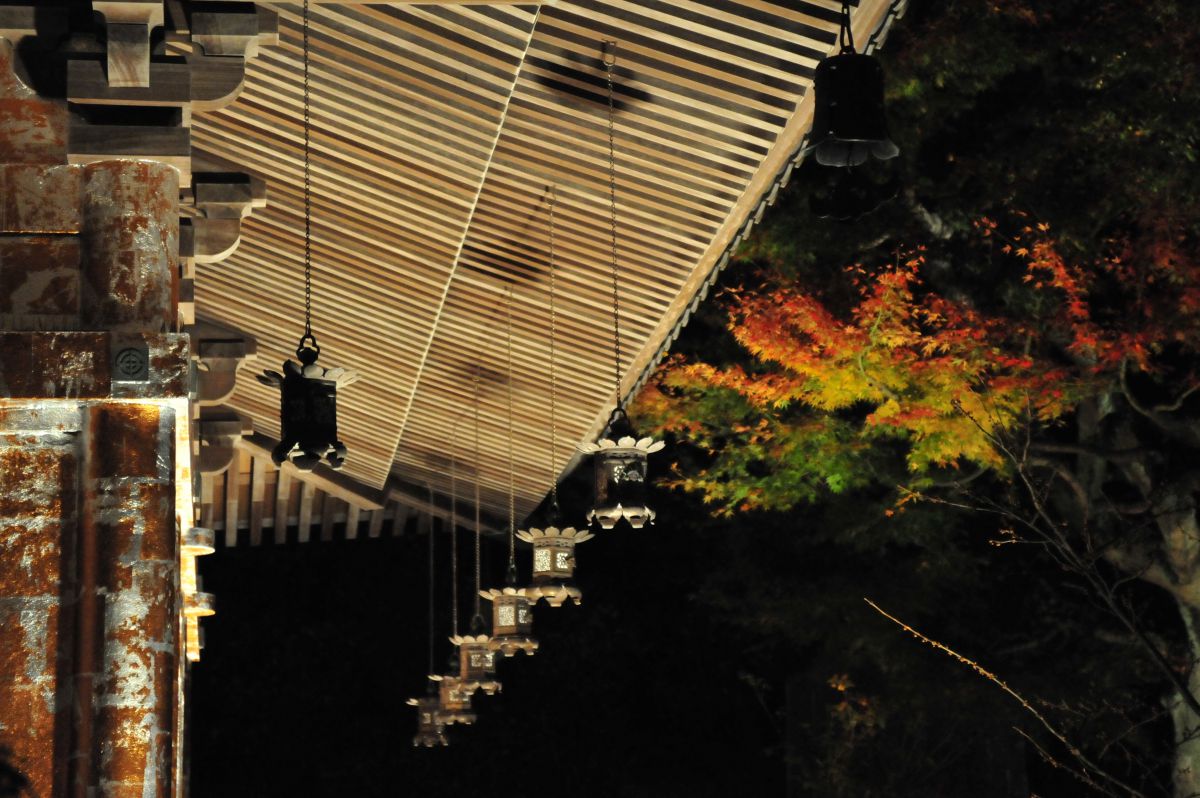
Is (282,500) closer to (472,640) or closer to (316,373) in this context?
(472,640)

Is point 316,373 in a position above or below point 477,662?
above

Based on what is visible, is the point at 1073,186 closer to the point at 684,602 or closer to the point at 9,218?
the point at 684,602

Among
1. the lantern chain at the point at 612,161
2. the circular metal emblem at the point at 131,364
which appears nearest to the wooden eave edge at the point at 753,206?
the lantern chain at the point at 612,161

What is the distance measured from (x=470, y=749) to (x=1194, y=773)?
7.87 meters

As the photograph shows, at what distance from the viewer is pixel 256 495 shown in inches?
456

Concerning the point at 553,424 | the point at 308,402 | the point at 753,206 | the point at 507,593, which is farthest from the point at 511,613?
the point at 308,402

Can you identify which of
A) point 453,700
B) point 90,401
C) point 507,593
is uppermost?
point 90,401

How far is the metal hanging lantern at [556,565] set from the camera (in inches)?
373

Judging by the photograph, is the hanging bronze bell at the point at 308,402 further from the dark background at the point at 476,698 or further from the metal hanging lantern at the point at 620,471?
the dark background at the point at 476,698

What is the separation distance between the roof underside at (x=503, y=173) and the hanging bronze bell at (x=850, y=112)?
0.89 m

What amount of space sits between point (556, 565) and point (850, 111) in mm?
5378

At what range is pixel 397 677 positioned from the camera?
17.3 m

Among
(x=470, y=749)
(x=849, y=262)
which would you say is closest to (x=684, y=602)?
(x=470, y=749)

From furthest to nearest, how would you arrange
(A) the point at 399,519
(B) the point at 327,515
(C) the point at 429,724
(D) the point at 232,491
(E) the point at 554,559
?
(C) the point at 429,724
(A) the point at 399,519
(B) the point at 327,515
(D) the point at 232,491
(E) the point at 554,559
